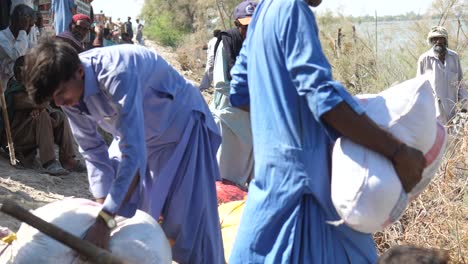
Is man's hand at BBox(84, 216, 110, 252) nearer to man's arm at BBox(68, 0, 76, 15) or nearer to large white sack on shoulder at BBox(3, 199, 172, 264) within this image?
large white sack on shoulder at BBox(3, 199, 172, 264)

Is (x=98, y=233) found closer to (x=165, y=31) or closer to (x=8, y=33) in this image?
(x=8, y=33)

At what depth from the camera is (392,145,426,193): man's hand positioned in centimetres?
233

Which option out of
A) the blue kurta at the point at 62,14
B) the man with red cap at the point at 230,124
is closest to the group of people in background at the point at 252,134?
the man with red cap at the point at 230,124

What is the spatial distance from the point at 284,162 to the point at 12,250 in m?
1.33

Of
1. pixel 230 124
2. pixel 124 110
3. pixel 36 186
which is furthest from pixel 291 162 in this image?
pixel 36 186

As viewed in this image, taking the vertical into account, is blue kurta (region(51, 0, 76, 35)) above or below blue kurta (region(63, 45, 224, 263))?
below

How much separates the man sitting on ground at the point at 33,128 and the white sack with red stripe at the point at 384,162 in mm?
5372

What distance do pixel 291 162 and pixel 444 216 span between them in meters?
2.18

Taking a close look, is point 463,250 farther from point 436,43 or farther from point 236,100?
point 436,43

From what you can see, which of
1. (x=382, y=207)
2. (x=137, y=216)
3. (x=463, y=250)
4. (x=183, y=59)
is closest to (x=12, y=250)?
(x=137, y=216)

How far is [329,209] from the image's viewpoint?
8.10 feet

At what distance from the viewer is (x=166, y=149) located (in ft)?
12.3

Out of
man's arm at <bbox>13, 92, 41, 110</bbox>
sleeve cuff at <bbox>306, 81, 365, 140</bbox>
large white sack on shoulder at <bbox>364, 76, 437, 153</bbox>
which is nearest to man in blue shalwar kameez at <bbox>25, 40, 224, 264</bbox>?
sleeve cuff at <bbox>306, 81, 365, 140</bbox>

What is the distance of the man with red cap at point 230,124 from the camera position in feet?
21.5
